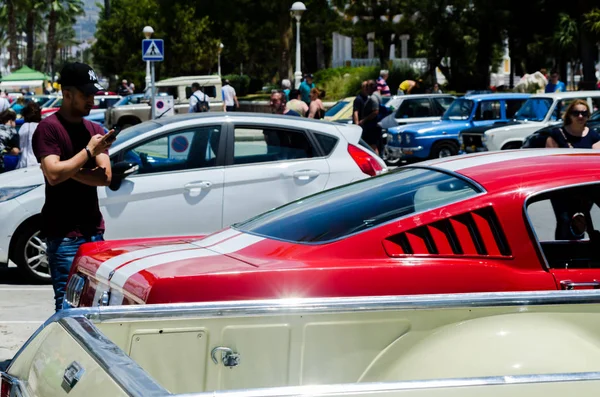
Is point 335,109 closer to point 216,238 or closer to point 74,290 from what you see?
point 216,238

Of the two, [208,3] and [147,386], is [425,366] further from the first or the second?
[208,3]

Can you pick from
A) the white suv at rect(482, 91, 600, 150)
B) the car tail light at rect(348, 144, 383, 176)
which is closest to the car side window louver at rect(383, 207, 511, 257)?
the car tail light at rect(348, 144, 383, 176)

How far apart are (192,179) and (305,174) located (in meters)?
1.12

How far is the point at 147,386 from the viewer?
232 centimetres

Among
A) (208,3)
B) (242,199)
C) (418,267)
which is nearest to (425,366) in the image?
(418,267)

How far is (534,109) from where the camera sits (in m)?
19.8

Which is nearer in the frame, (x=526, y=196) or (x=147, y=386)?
(x=147, y=386)

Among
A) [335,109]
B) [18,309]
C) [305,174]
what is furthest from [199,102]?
[18,309]

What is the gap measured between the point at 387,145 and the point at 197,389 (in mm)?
19073

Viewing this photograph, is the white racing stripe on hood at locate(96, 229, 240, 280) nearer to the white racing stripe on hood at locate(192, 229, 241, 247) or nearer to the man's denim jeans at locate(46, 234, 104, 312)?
the white racing stripe on hood at locate(192, 229, 241, 247)

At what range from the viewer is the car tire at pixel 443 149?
71.4 ft

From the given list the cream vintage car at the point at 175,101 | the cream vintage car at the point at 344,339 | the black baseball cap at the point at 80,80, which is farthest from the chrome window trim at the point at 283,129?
the cream vintage car at the point at 175,101

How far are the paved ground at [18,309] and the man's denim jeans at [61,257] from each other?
135cm

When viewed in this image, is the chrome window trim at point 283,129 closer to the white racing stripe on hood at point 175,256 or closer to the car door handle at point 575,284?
the white racing stripe on hood at point 175,256
